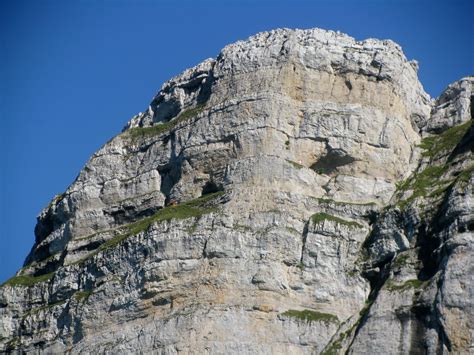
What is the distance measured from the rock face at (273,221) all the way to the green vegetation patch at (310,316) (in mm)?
91

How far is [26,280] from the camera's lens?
3219 inches

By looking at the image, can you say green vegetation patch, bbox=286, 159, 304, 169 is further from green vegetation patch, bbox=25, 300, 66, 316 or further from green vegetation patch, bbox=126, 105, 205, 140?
green vegetation patch, bbox=25, 300, 66, 316

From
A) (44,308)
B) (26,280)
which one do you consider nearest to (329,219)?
(44,308)

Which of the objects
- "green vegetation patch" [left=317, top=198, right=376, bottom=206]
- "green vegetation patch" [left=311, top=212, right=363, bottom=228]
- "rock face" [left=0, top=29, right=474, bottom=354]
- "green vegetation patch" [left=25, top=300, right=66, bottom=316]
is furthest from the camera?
"green vegetation patch" [left=25, top=300, right=66, bottom=316]

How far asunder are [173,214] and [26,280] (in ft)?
48.4

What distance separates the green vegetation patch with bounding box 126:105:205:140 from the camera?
79938 mm

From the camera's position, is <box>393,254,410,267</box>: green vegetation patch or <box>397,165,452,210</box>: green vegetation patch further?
<box>397,165,452,210</box>: green vegetation patch

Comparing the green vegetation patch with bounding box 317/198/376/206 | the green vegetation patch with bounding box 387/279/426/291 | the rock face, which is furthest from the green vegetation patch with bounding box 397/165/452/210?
the green vegetation patch with bounding box 387/279/426/291

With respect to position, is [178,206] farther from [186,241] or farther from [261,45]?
[261,45]

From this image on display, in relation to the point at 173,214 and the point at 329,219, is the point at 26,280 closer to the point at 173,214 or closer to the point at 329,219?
the point at 173,214

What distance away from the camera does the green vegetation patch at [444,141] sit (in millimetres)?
75306

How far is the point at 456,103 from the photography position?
80938 mm

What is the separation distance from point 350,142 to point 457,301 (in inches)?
659

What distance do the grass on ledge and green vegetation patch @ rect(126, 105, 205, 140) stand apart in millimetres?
7318
